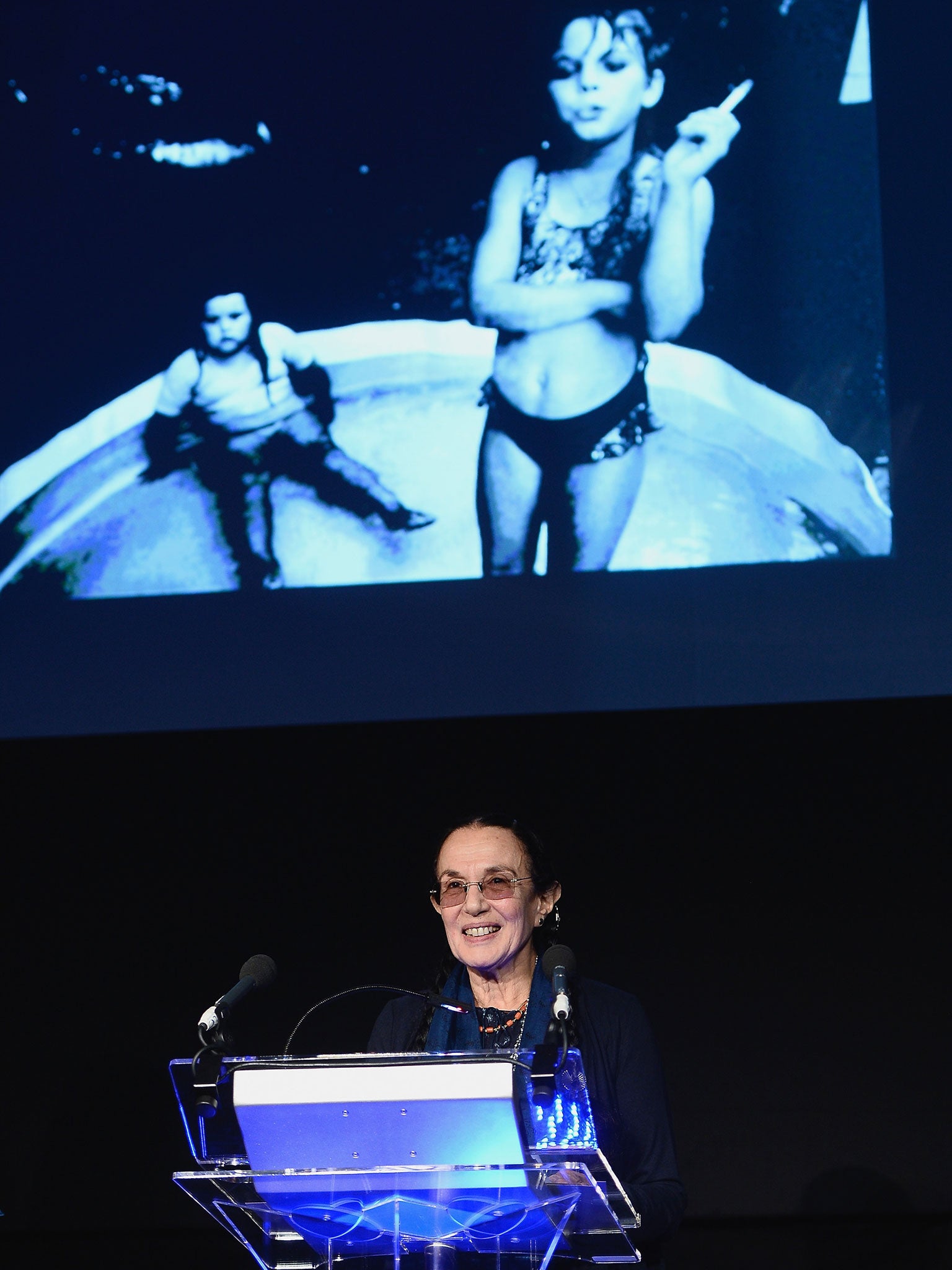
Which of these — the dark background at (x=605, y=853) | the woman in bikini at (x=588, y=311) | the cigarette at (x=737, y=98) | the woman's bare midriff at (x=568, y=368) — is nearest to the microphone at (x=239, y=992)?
the dark background at (x=605, y=853)

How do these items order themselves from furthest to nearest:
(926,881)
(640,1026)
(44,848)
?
(44,848) → (926,881) → (640,1026)

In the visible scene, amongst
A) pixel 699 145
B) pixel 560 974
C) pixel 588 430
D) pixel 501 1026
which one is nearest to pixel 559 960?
pixel 560 974

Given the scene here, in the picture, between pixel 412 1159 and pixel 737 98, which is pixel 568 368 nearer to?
pixel 737 98

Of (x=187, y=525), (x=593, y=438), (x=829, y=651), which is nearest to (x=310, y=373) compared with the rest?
(x=187, y=525)

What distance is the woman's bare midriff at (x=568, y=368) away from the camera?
3.58m

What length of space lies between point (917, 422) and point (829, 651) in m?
0.60

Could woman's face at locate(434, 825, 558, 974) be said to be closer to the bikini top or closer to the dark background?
the dark background

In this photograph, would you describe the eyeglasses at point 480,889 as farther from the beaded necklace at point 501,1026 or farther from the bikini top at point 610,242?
the bikini top at point 610,242

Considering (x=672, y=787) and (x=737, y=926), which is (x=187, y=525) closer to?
(x=672, y=787)

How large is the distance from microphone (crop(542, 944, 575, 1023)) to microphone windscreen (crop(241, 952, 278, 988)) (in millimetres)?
372

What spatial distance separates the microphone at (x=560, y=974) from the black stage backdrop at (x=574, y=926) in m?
2.11

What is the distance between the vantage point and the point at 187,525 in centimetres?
365

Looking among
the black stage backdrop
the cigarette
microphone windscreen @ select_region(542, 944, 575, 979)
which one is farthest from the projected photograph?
microphone windscreen @ select_region(542, 944, 575, 979)

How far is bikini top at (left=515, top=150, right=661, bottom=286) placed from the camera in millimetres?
3594
